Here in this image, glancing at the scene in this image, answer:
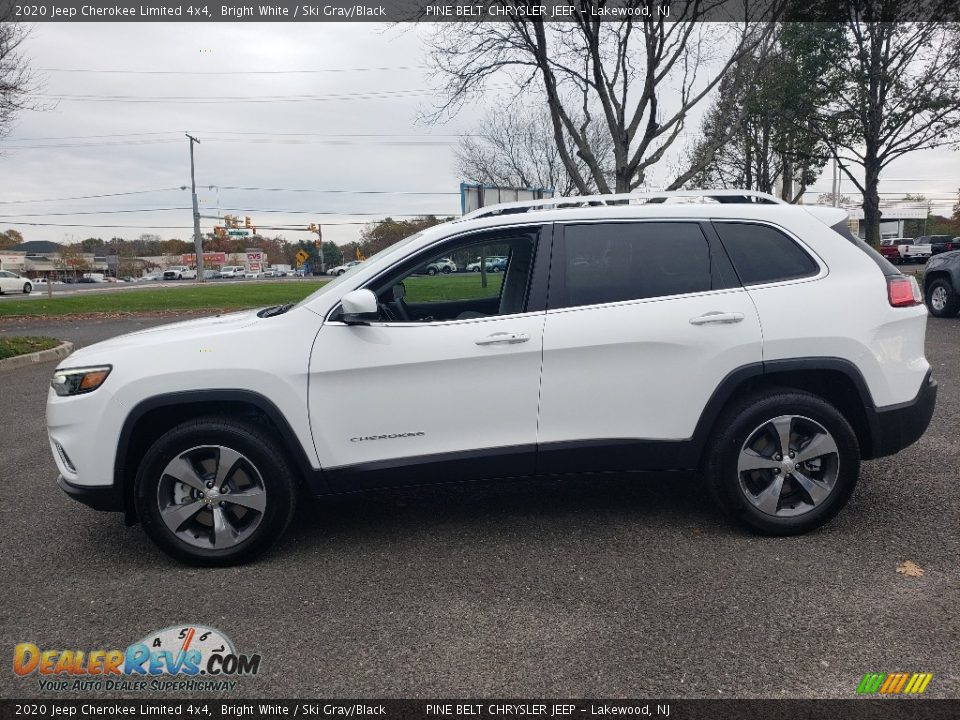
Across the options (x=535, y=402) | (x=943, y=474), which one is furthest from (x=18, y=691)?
(x=943, y=474)

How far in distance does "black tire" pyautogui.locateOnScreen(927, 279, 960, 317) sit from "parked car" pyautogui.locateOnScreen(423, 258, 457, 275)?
12.0 meters

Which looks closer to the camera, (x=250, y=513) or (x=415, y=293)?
(x=250, y=513)

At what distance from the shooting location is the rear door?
3459mm

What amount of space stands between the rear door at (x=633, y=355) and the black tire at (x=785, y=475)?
17 centimetres

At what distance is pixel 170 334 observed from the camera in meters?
3.61

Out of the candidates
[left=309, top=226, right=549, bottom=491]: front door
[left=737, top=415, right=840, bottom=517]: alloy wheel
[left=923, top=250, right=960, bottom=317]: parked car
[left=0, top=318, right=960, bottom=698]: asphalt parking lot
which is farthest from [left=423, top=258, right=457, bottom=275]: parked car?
[left=923, top=250, right=960, bottom=317]: parked car

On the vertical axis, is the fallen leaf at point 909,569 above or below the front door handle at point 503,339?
below

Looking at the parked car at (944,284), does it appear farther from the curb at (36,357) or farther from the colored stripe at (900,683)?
the curb at (36,357)

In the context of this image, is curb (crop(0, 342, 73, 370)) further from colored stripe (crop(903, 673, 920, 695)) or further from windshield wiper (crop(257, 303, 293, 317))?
colored stripe (crop(903, 673, 920, 695))

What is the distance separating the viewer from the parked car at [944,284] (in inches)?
479

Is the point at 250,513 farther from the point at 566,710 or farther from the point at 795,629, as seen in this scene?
the point at 795,629

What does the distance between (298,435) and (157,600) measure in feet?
3.19

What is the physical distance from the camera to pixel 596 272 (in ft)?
11.8

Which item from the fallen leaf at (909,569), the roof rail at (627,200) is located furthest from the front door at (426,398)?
the fallen leaf at (909,569)
